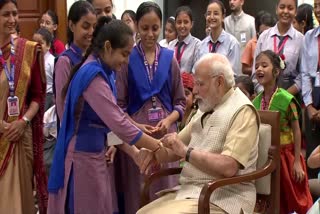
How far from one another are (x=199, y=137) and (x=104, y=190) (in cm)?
52

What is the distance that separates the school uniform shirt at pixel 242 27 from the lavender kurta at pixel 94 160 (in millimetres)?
3619

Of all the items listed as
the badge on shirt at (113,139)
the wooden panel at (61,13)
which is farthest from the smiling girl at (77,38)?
the wooden panel at (61,13)

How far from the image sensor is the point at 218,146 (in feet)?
8.63

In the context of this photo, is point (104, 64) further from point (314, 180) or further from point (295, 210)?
point (314, 180)

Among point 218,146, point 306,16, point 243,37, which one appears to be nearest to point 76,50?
point 218,146

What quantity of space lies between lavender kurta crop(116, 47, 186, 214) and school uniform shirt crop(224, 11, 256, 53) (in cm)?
284

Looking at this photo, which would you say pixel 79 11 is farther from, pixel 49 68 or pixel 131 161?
pixel 49 68

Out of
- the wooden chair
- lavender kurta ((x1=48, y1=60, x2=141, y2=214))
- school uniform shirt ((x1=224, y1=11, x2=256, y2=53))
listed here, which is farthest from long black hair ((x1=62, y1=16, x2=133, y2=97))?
school uniform shirt ((x1=224, y1=11, x2=256, y2=53))

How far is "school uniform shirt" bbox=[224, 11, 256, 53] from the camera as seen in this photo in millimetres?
6109

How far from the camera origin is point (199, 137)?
2.74 metres

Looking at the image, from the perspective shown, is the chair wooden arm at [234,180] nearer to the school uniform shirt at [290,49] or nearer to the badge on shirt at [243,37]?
the school uniform shirt at [290,49]

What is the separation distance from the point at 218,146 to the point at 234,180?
0.68ft

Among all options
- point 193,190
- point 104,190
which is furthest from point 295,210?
point 104,190

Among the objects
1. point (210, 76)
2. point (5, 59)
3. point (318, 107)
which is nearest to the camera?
point (210, 76)
